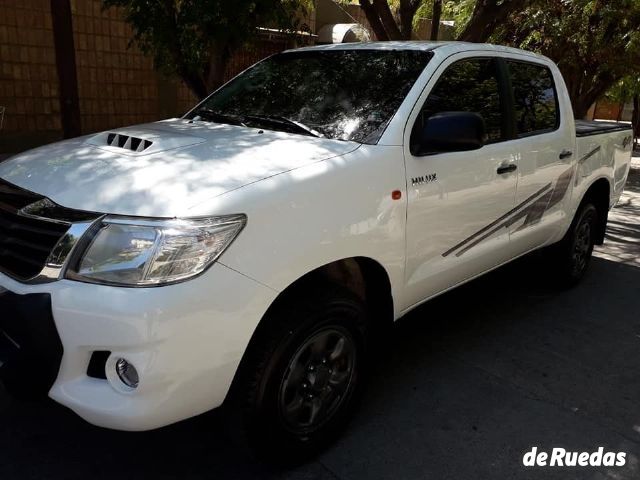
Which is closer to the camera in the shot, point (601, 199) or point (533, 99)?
point (533, 99)

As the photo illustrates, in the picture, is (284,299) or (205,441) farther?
(205,441)

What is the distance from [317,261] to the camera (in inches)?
97.7

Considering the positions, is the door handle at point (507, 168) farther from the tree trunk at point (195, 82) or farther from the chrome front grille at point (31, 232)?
the tree trunk at point (195, 82)

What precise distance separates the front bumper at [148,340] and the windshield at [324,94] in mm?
1196

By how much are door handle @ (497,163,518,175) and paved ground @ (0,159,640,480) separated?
1203 millimetres

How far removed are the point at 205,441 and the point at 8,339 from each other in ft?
3.45

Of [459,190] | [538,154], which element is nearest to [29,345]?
A: [459,190]

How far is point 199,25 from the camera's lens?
496 centimetres

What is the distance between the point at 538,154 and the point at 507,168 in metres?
0.54

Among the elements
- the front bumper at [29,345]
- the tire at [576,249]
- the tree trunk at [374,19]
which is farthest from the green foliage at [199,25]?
the front bumper at [29,345]

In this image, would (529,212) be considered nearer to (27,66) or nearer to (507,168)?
(507,168)

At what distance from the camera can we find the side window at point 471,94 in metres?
3.37

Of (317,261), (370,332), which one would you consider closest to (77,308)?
(317,261)

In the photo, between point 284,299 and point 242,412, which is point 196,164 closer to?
point 284,299
